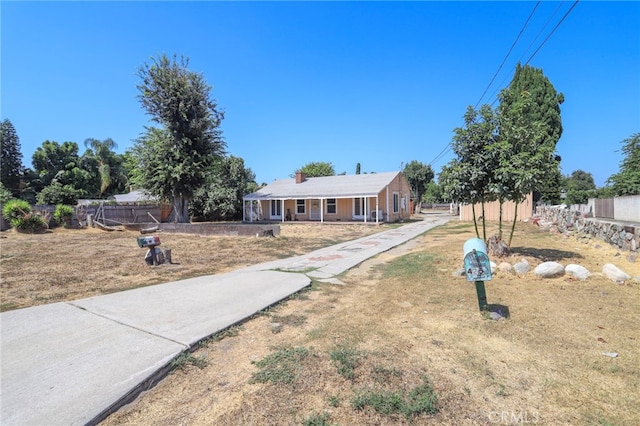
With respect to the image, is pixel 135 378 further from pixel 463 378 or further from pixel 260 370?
pixel 463 378

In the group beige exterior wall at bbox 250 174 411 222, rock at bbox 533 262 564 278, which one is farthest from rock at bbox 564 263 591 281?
beige exterior wall at bbox 250 174 411 222

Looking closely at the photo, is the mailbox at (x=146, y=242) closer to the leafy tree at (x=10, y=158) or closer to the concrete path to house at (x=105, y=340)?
the concrete path to house at (x=105, y=340)

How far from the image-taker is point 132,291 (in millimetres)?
5449

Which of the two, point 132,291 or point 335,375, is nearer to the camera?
point 335,375

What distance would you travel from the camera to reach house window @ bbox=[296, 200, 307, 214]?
2766 cm

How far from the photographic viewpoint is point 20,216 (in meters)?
16.5

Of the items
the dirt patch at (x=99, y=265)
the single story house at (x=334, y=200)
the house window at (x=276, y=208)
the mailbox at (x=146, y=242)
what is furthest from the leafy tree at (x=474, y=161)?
the house window at (x=276, y=208)

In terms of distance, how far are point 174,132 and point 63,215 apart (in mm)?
8188

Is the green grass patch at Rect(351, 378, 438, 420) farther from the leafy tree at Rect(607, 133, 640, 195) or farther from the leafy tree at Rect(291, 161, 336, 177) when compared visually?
the leafy tree at Rect(291, 161, 336, 177)

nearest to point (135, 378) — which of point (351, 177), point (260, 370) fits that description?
point (260, 370)

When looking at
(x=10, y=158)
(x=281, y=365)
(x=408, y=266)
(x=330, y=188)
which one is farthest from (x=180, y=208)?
(x=10, y=158)

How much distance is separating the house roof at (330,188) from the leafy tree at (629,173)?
14907mm

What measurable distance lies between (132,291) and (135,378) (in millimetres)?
3294

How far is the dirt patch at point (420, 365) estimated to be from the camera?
2271 mm
